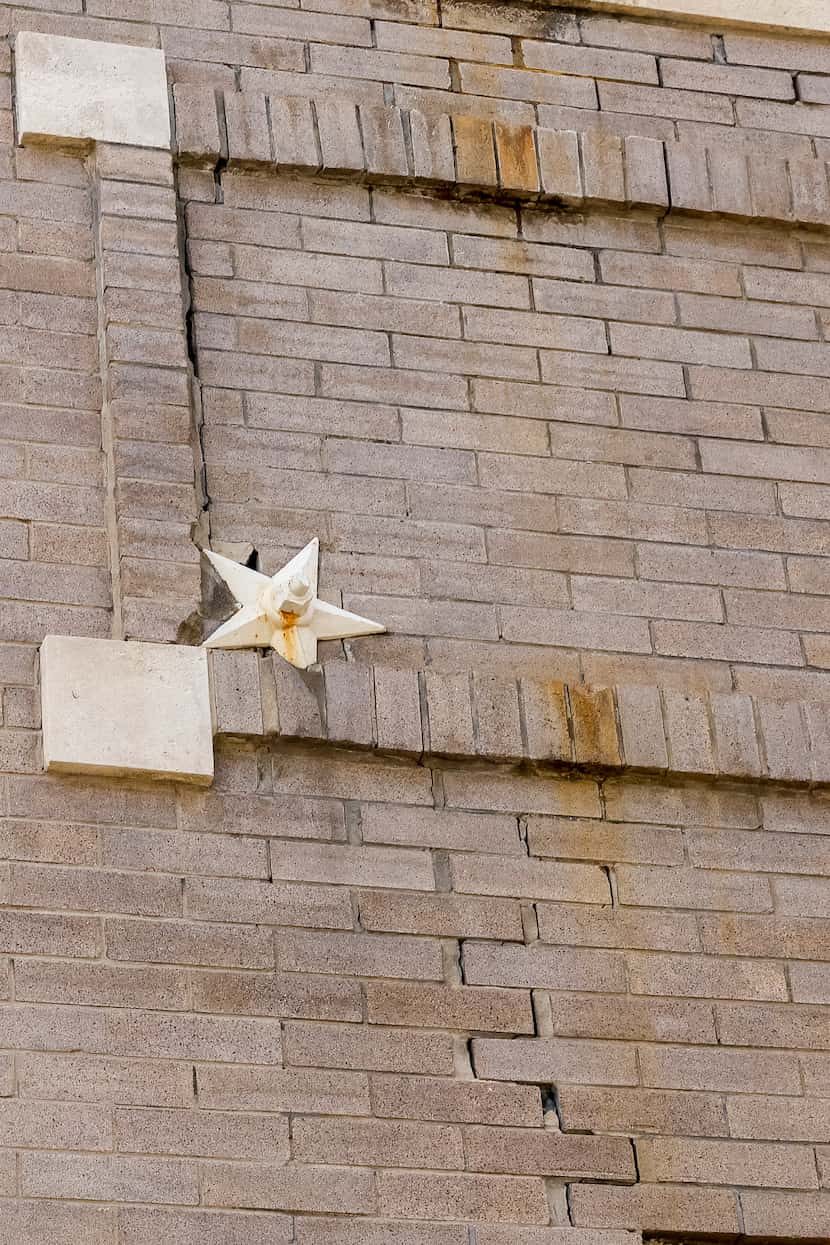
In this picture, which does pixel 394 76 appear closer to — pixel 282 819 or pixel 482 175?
pixel 482 175

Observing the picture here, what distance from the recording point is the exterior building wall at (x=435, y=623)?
19.3 feet

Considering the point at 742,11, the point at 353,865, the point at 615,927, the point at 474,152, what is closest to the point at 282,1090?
the point at 353,865

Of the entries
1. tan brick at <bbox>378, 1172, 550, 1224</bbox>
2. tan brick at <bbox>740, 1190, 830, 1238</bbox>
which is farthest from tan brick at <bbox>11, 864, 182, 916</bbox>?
tan brick at <bbox>740, 1190, 830, 1238</bbox>

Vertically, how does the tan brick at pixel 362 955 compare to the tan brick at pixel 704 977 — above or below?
above

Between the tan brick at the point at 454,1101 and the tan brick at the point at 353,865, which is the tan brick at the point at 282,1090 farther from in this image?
the tan brick at the point at 353,865

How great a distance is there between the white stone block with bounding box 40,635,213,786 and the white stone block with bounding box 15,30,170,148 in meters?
1.60

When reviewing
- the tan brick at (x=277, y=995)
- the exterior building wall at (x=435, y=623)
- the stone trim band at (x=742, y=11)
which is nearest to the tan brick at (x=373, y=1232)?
the exterior building wall at (x=435, y=623)

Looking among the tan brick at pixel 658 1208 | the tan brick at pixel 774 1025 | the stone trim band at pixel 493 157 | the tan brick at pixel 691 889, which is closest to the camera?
the tan brick at pixel 658 1208

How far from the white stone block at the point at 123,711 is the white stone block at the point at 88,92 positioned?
1603 mm

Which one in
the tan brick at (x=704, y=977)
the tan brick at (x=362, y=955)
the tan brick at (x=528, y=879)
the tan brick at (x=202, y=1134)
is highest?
the tan brick at (x=528, y=879)

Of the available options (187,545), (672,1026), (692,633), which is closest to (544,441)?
(692,633)

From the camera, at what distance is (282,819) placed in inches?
245

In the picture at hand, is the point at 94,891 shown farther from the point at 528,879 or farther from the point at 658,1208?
the point at 658,1208

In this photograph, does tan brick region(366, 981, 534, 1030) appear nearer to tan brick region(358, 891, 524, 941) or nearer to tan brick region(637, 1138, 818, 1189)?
tan brick region(358, 891, 524, 941)
